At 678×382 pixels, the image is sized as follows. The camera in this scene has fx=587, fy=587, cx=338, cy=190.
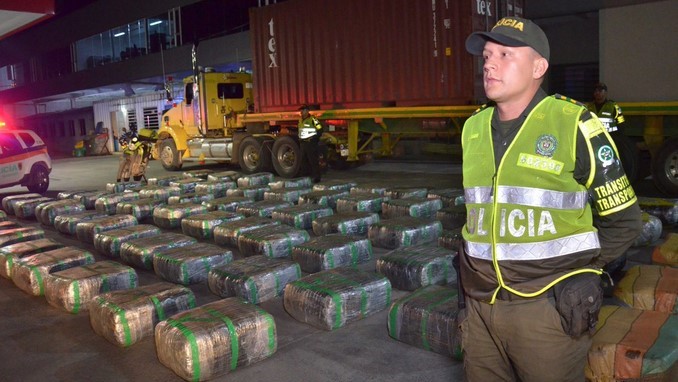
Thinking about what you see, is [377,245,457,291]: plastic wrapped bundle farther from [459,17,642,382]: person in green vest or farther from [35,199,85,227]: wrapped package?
[35,199,85,227]: wrapped package

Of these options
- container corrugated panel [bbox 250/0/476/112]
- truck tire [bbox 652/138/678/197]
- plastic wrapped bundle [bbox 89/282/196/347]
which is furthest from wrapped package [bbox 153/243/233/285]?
container corrugated panel [bbox 250/0/476/112]

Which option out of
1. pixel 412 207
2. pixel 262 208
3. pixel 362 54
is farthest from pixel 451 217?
pixel 362 54

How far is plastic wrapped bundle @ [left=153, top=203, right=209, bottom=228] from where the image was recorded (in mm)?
9828

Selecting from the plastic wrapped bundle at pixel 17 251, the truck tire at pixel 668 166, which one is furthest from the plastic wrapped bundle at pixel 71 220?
the truck tire at pixel 668 166

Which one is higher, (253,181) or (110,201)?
(253,181)

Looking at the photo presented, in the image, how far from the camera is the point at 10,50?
51.4 meters

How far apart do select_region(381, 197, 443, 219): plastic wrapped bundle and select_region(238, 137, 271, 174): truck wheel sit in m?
8.40

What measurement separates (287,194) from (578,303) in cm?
902

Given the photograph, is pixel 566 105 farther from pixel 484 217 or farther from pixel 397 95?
pixel 397 95

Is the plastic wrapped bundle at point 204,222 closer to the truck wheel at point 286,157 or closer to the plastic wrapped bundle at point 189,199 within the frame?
the plastic wrapped bundle at point 189,199

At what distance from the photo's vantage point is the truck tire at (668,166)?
10.5m

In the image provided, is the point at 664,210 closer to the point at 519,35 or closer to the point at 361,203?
the point at 361,203

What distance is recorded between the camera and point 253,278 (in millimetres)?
5734

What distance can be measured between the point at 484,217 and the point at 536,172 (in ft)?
0.91
